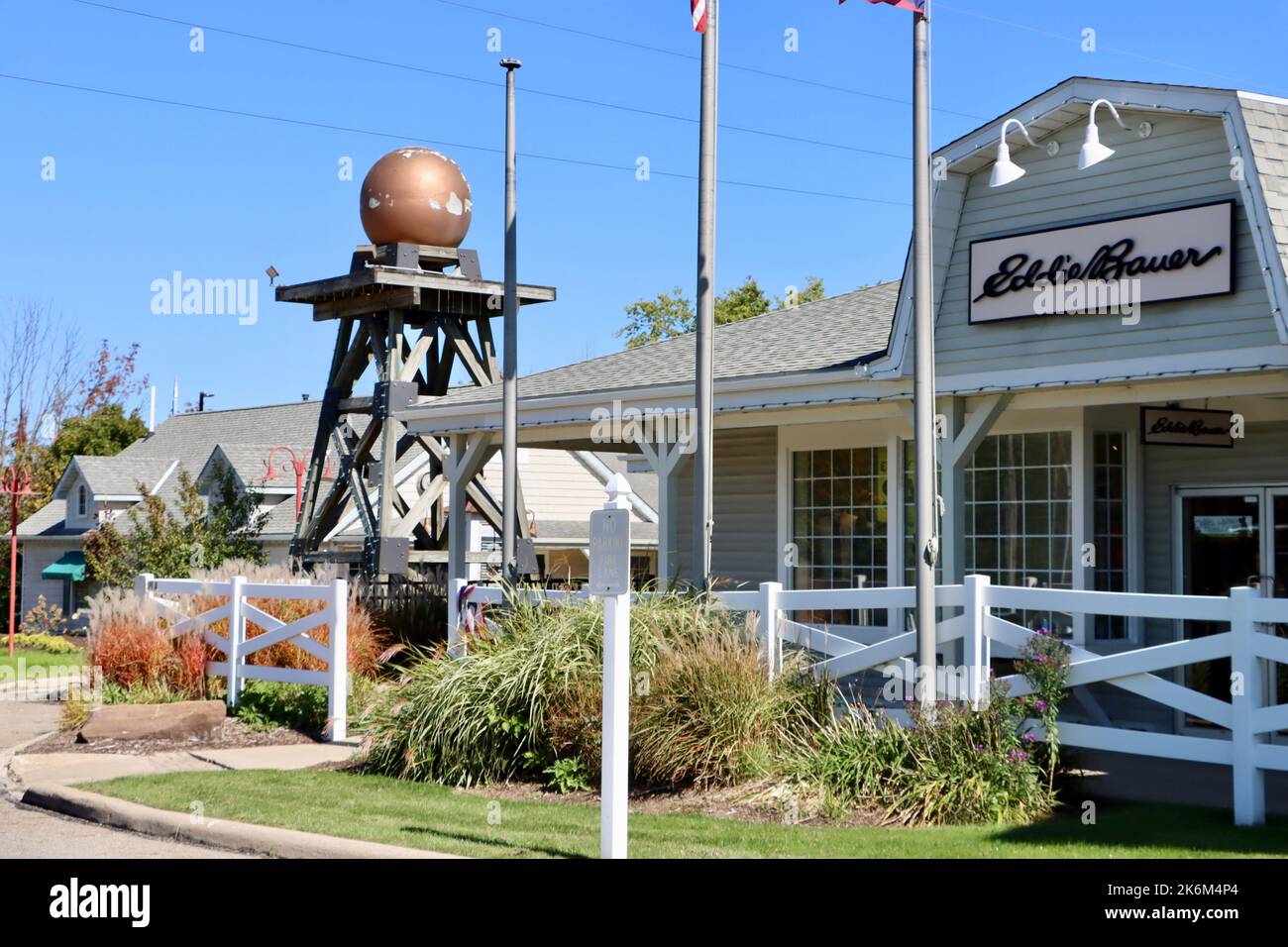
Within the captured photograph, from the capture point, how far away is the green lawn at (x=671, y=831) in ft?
25.3

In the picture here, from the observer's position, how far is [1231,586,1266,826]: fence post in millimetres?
8234

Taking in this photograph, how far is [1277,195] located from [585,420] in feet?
27.0

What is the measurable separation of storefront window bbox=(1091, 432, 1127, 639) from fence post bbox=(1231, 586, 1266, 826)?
5.04 meters

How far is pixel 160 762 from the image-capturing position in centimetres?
1188

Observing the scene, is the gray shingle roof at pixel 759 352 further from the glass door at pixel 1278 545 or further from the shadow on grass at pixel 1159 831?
the shadow on grass at pixel 1159 831

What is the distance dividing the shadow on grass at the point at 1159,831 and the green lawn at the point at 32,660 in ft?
55.1

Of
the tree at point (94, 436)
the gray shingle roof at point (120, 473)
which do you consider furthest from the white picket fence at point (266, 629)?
the tree at point (94, 436)

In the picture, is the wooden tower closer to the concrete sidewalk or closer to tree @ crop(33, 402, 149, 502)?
the concrete sidewalk

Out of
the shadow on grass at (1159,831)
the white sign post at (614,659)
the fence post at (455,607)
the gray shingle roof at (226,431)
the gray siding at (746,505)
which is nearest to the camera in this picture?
the white sign post at (614,659)

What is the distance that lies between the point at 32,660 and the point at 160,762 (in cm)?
1594

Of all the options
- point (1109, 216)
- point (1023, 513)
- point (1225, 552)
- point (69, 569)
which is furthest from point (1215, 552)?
point (69, 569)

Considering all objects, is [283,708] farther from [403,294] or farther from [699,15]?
Result: [403,294]

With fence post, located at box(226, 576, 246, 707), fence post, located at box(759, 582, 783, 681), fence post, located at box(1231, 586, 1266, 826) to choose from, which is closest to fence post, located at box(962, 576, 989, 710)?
fence post, located at box(759, 582, 783, 681)
